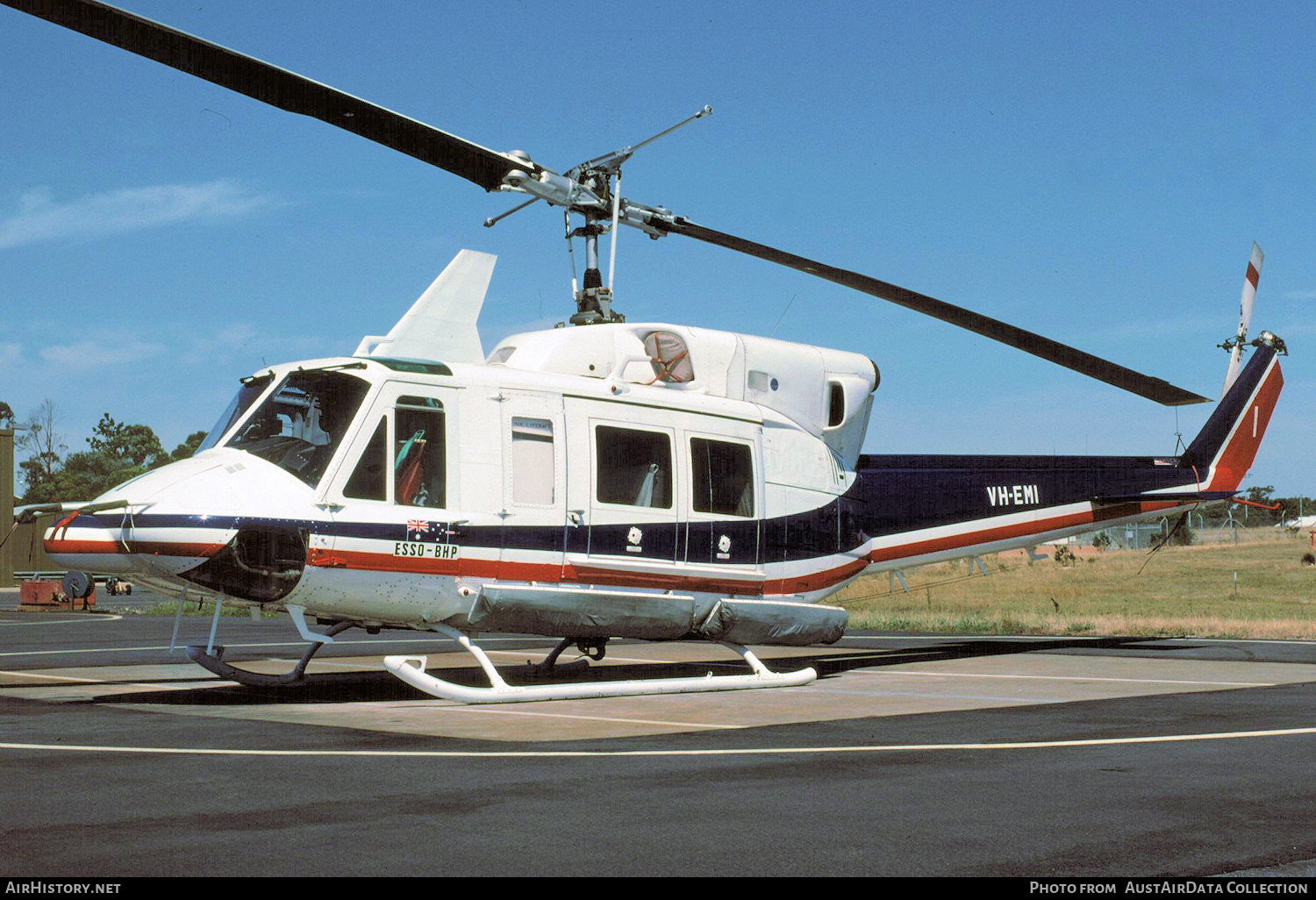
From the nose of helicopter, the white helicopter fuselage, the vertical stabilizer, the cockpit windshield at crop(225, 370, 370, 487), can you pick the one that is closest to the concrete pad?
the white helicopter fuselage

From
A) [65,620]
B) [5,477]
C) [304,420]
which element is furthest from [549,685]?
[5,477]

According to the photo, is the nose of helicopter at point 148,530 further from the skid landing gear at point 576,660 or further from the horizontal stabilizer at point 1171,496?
the horizontal stabilizer at point 1171,496

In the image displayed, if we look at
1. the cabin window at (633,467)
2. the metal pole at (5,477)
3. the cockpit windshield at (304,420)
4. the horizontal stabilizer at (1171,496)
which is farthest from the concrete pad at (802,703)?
the metal pole at (5,477)

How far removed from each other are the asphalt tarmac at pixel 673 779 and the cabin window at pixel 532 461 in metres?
2.17

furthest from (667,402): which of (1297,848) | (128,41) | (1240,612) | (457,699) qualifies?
(1240,612)

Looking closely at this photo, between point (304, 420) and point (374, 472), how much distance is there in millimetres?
854

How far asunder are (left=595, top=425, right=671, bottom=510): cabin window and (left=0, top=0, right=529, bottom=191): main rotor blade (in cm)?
313

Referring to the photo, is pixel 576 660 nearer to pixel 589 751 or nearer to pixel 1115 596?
pixel 589 751

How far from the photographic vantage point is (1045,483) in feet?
59.6

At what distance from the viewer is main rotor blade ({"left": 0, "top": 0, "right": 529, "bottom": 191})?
878 centimetres

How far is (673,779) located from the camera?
24.6 ft

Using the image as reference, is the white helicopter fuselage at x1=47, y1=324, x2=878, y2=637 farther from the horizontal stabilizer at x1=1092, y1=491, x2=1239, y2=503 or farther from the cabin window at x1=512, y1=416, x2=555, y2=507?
the horizontal stabilizer at x1=1092, y1=491, x2=1239, y2=503

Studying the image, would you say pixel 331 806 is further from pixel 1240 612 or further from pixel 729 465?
pixel 1240 612

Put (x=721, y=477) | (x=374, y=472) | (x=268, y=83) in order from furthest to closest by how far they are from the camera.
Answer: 1. (x=721, y=477)
2. (x=374, y=472)
3. (x=268, y=83)
